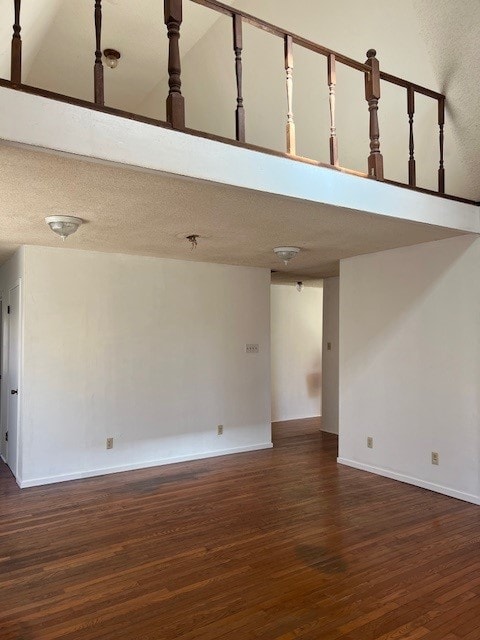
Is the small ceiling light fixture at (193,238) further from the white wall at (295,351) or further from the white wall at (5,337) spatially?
the white wall at (295,351)

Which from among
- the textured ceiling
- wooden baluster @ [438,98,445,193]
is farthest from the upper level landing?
wooden baluster @ [438,98,445,193]

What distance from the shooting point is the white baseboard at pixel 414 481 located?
3.83 metres

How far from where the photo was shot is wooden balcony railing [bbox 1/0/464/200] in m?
2.15

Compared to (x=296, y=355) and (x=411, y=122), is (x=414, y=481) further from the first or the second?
(x=296, y=355)

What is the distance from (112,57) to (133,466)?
422cm

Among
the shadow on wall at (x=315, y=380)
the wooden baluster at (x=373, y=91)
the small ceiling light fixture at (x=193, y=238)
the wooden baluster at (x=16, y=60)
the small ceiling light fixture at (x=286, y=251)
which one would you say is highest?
the wooden baluster at (x=373, y=91)

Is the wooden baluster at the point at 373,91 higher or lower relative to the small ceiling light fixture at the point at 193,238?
higher

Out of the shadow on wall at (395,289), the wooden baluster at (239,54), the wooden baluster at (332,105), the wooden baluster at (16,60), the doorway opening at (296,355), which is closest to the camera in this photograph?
the wooden baluster at (16,60)

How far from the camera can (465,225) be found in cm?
368

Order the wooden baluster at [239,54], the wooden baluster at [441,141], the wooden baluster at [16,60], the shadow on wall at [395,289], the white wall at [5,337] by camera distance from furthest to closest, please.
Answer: the white wall at [5,337] → the shadow on wall at [395,289] → the wooden baluster at [441,141] → the wooden baluster at [239,54] → the wooden baluster at [16,60]

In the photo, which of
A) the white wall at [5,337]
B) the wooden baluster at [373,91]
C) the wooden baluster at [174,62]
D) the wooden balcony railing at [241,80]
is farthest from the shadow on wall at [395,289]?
the white wall at [5,337]

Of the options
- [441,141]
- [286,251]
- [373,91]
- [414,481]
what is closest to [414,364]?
[414,481]

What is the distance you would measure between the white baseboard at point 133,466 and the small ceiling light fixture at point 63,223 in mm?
2427

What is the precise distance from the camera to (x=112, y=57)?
4.70 metres
